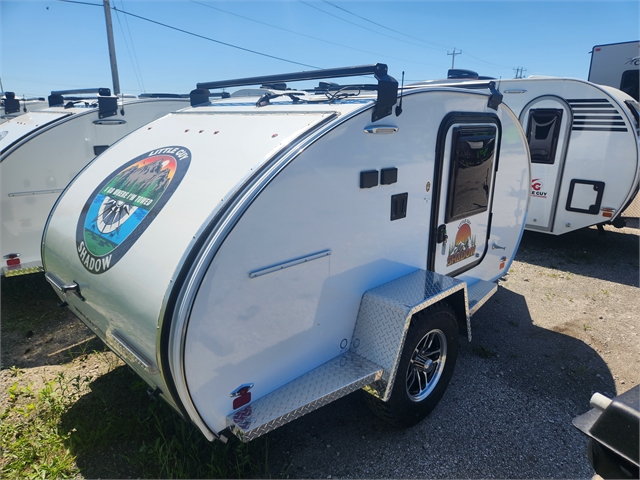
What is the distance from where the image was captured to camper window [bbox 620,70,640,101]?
11.9 metres

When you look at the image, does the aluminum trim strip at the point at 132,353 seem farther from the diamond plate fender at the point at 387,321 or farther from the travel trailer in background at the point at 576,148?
the travel trailer in background at the point at 576,148

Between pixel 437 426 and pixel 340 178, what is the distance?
7.00 feet

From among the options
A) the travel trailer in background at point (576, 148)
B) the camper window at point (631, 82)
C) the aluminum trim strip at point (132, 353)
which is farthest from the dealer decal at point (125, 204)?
the camper window at point (631, 82)

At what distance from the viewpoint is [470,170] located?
4062 mm

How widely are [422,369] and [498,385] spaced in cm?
105

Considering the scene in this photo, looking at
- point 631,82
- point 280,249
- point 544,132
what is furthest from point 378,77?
point 631,82

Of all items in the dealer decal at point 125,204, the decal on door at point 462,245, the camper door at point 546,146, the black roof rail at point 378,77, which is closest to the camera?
the dealer decal at point 125,204

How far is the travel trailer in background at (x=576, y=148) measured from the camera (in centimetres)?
696

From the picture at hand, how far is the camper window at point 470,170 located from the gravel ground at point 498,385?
1545 mm

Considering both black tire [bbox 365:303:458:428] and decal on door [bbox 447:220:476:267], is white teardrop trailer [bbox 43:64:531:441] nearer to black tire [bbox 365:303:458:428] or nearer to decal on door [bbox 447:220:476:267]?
black tire [bbox 365:303:458:428]

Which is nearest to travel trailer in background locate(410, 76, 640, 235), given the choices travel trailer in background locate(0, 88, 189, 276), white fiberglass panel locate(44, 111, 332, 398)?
white fiberglass panel locate(44, 111, 332, 398)

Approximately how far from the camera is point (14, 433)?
11.0 feet

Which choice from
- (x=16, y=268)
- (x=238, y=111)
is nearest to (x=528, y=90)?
(x=238, y=111)

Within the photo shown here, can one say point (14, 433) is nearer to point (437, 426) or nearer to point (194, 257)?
point (194, 257)
